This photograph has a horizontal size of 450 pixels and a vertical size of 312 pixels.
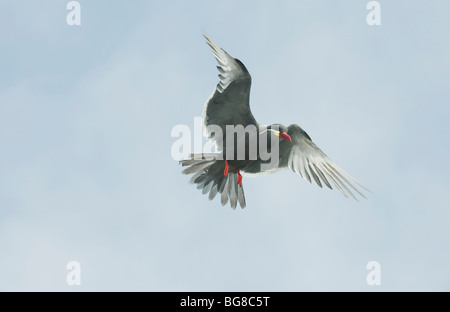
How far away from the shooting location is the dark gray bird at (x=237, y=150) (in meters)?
12.0

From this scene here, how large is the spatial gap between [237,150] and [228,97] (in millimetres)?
1254

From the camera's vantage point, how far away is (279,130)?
12.8m

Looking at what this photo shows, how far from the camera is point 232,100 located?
12219 millimetres

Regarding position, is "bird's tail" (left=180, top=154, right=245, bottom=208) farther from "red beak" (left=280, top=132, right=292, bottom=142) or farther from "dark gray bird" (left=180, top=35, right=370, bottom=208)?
"red beak" (left=280, top=132, right=292, bottom=142)

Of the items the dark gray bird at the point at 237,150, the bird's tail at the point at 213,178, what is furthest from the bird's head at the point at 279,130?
the bird's tail at the point at 213,178

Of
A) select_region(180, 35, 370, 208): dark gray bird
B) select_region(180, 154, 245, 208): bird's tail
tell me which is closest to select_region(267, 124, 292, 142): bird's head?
select_region(180, 35, 370, 208): dark gray bird

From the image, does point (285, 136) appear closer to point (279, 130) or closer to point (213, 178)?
point (279, 130)

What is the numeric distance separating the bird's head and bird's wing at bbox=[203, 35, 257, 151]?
0.38 metres

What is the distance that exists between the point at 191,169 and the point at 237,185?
1.21 meters

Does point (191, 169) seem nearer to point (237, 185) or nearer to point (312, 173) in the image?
point (237, 185)

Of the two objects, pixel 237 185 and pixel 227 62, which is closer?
pixel 227 62

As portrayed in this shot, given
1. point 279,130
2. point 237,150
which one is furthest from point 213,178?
point 279,130

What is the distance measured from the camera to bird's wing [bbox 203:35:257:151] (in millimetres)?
11773

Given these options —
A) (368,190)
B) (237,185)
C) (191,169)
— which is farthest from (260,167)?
(368,190)
